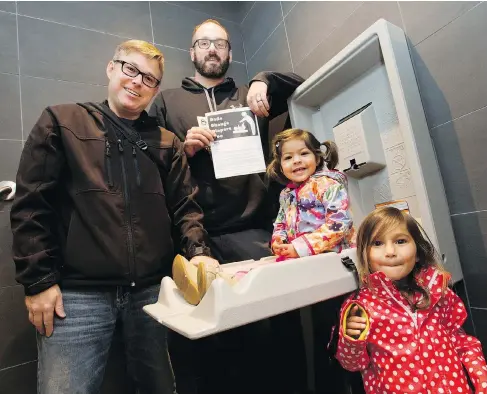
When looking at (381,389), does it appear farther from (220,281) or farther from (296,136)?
(296,136)

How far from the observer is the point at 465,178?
40.4 inches

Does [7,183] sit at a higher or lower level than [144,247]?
higher

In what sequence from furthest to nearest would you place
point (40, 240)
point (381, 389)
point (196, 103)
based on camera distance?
1. point (196, 103)
2. point (40, 240)
3. point (381, 389)

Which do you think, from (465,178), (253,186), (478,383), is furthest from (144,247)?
(465,178)

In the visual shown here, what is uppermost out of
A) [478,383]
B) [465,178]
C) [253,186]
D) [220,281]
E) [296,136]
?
[296,136]

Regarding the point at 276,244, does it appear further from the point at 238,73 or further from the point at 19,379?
the point at 238,73

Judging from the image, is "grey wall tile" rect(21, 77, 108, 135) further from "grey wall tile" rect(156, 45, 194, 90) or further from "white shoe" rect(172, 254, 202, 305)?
"white shoe" rect(172, 254, 202, 305)

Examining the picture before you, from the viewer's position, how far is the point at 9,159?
1387 mm

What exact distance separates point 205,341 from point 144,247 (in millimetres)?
321

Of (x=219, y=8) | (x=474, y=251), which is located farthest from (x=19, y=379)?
(x=219, y=8)

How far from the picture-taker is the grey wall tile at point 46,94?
146 cm

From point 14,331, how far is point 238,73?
1.77 metres

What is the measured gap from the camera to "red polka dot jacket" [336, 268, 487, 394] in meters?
0.72

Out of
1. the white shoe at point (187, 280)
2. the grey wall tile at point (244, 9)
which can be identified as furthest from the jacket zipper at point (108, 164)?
the grey wall tile at point (244, 9)
